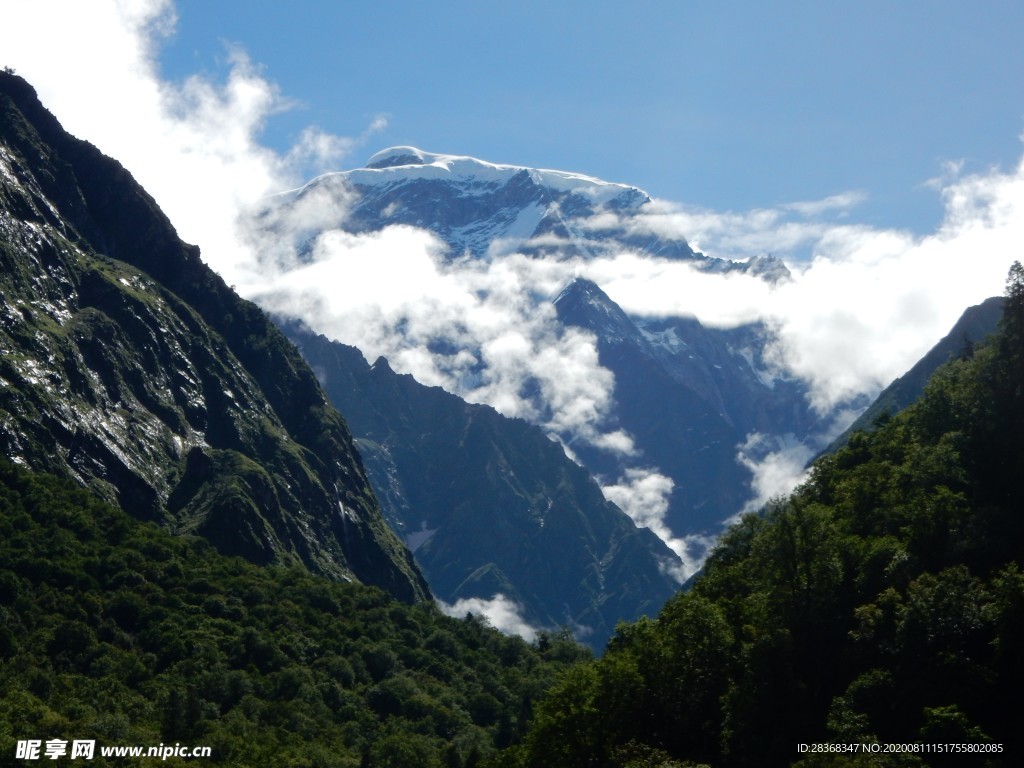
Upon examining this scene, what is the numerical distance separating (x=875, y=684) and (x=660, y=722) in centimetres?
2289

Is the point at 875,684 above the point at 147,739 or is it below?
below

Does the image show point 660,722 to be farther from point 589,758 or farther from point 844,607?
point 844,607

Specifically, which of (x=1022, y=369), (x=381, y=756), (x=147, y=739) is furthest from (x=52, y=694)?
(x=1022, y=369)

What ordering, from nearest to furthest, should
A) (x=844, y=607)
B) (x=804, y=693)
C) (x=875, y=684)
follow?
(x=875, y=684) → (x=804, y=693) → (x=844, y=607)

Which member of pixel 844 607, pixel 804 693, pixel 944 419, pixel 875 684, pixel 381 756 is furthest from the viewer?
pixel 381 756

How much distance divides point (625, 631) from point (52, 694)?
10771cm

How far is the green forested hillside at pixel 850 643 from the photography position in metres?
95.9

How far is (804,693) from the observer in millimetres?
108188

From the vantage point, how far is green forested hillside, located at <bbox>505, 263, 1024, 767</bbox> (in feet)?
315

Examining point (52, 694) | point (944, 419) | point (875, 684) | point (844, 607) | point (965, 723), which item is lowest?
point (965, 723)

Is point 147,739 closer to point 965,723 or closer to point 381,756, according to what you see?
point 381,756

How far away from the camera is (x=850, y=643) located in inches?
4390

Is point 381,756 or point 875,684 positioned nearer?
point 875,684

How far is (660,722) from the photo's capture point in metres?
114
